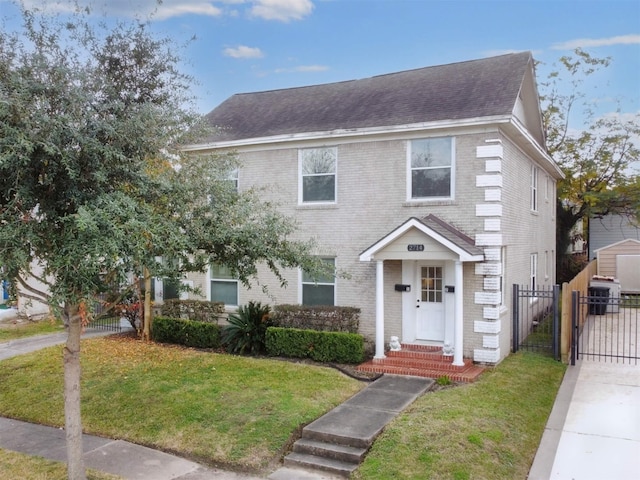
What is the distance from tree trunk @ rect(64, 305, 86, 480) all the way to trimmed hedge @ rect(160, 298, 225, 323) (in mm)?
8487

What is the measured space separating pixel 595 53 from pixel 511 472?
3119cm

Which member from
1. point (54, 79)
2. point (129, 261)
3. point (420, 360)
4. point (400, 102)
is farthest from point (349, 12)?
point (129, 261)

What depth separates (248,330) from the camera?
14062mm

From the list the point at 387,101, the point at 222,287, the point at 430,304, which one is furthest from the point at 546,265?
the point at 222,287

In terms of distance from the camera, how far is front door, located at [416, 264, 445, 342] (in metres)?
13.3

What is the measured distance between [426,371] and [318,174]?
6118 millimetres

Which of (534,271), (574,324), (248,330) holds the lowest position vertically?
(248,330)

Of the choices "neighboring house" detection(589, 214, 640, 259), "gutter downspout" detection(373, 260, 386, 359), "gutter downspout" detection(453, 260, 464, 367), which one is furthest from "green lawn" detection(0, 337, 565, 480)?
"neighboring house" detection(589, 214, 640, 259)

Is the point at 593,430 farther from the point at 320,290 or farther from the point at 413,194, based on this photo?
the point at 320,290

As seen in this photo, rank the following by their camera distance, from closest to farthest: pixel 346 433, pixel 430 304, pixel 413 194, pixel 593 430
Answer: pixel 346 433, pixel 593 430, pixel 430 304, pixel 413 194

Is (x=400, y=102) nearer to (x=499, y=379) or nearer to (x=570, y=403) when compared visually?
(x=499, y=379)

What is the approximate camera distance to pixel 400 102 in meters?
14.7

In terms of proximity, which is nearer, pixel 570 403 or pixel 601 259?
pixel 570 403

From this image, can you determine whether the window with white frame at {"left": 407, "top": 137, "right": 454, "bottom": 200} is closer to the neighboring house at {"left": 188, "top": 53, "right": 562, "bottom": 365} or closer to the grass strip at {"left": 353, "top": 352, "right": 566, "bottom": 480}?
the neighboring house at {"left": 188, "top": 53, "right": 562, "bottom": 365}
